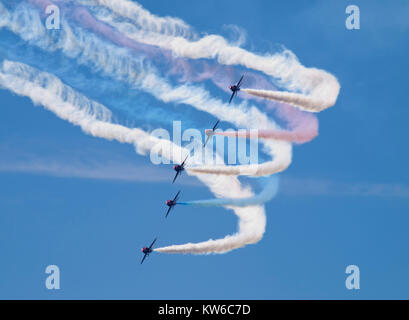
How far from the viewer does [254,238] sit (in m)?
112

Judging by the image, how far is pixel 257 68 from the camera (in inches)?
4333

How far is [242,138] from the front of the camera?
111188 millimetres

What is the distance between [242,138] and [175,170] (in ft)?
19.1
